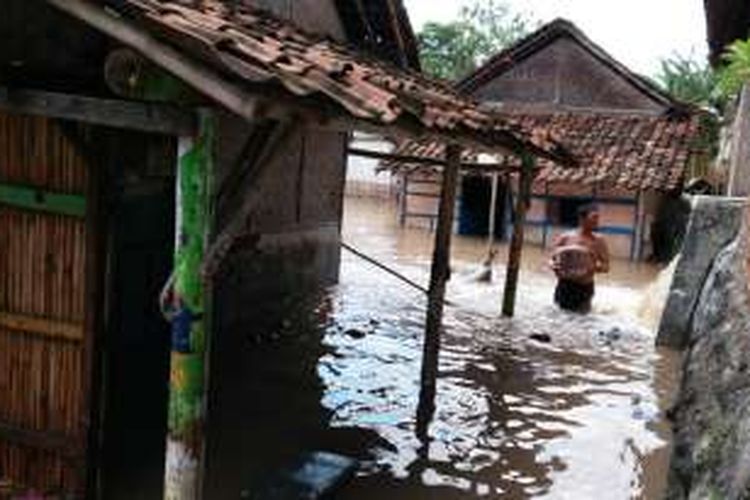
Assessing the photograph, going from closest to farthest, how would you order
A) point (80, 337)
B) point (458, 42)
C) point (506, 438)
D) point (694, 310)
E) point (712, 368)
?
point (80, 337)
point (712, 368)
point (506, 438)
point (694, 310)
point (458, 42)

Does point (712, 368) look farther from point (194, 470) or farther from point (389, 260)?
point (389, 260)

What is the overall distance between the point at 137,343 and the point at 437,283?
2716 mm

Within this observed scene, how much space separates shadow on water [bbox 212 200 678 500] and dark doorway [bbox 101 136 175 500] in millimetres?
646

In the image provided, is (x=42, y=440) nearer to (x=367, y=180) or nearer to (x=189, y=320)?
(x=189, y=320)

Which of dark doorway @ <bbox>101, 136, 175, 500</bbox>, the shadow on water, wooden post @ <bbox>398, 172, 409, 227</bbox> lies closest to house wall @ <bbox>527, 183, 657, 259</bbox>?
wooden post @ <bbox>398, 172, 409, 227</bbox>

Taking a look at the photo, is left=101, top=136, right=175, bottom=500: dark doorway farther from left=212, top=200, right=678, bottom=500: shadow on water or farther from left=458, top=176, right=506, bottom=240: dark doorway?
left=458, top=176, right=506, bottom=240: dark doorway

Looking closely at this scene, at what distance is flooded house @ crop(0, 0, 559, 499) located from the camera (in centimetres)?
443

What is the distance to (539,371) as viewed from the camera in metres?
10.9

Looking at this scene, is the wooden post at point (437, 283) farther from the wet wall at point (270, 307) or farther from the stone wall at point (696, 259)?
the stone wall at point (696, 259)

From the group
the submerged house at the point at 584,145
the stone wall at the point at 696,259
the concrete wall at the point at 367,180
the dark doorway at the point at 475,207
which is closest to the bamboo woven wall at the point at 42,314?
the stone wall at the point at 696,259

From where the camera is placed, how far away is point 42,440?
6.13m

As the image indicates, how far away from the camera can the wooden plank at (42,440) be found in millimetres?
6062

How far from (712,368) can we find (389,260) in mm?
12671

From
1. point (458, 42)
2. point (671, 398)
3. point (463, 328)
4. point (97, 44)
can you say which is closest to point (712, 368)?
point (671, 398)
